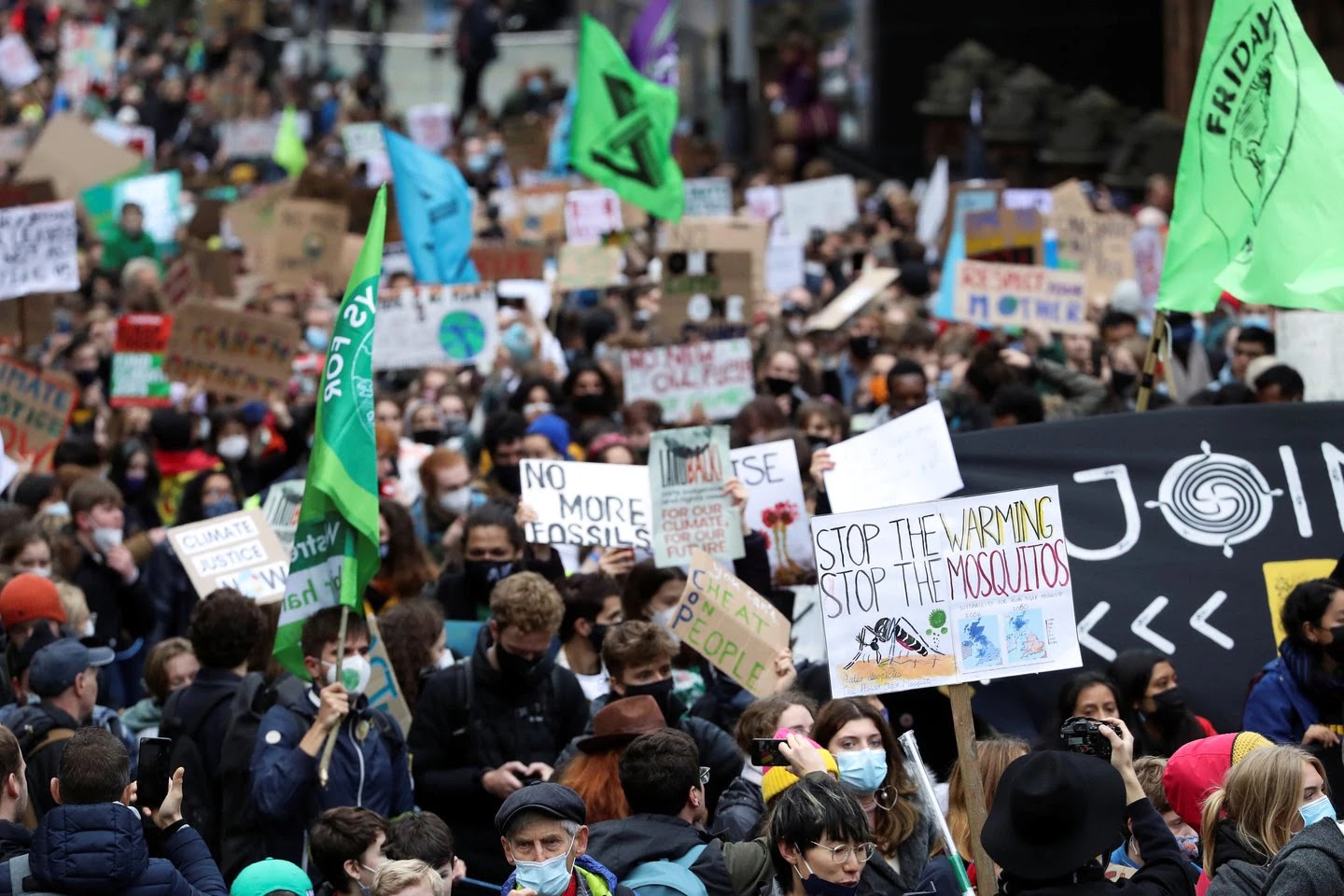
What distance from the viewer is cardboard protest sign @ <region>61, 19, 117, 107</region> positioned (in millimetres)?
31484

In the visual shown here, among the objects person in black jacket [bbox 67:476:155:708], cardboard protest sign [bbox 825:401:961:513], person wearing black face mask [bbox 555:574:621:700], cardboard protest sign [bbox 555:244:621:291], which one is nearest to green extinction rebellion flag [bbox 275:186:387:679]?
person wearing black face mask [bbox 555:574:621:700]

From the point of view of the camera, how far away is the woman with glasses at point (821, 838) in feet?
15.7

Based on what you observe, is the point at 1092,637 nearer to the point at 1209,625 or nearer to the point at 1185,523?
the point at 1209,625

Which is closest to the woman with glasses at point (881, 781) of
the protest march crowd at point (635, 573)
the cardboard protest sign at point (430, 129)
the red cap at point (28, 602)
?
the protest march crowd at point (635, 573)

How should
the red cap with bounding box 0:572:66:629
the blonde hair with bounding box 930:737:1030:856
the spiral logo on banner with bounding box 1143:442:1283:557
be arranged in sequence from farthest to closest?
the spiral logo on banner with bounding box 1143:442:1283:557 < the red cap with bounding box 0:572:66:629 < the blonde hair with bounding box 930:737:1030:856

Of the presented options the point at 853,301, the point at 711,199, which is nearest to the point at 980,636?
the point at 853,301

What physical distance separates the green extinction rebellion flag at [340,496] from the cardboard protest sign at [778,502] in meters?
2.05

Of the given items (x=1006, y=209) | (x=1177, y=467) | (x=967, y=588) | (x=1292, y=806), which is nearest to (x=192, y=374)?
(x=1006, y=209)

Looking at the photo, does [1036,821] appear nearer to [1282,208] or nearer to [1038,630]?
[1038,630]

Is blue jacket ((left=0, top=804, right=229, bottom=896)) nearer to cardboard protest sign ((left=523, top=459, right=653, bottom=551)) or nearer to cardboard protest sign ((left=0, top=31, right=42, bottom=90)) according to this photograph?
cardboard protest sign ((left=523, top=459, right=653, bottom=551))

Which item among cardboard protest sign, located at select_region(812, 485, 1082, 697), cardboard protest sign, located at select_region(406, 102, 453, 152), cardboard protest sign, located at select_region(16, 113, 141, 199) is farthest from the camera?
cardboard protest sign, located at select_region(406, 102, 453, 152)

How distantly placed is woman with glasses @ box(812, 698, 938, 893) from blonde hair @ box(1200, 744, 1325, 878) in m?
0.94

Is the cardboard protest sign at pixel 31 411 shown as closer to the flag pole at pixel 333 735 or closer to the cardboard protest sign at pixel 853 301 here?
the flag pole at pixel 333 735

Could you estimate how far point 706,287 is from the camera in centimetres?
1338
